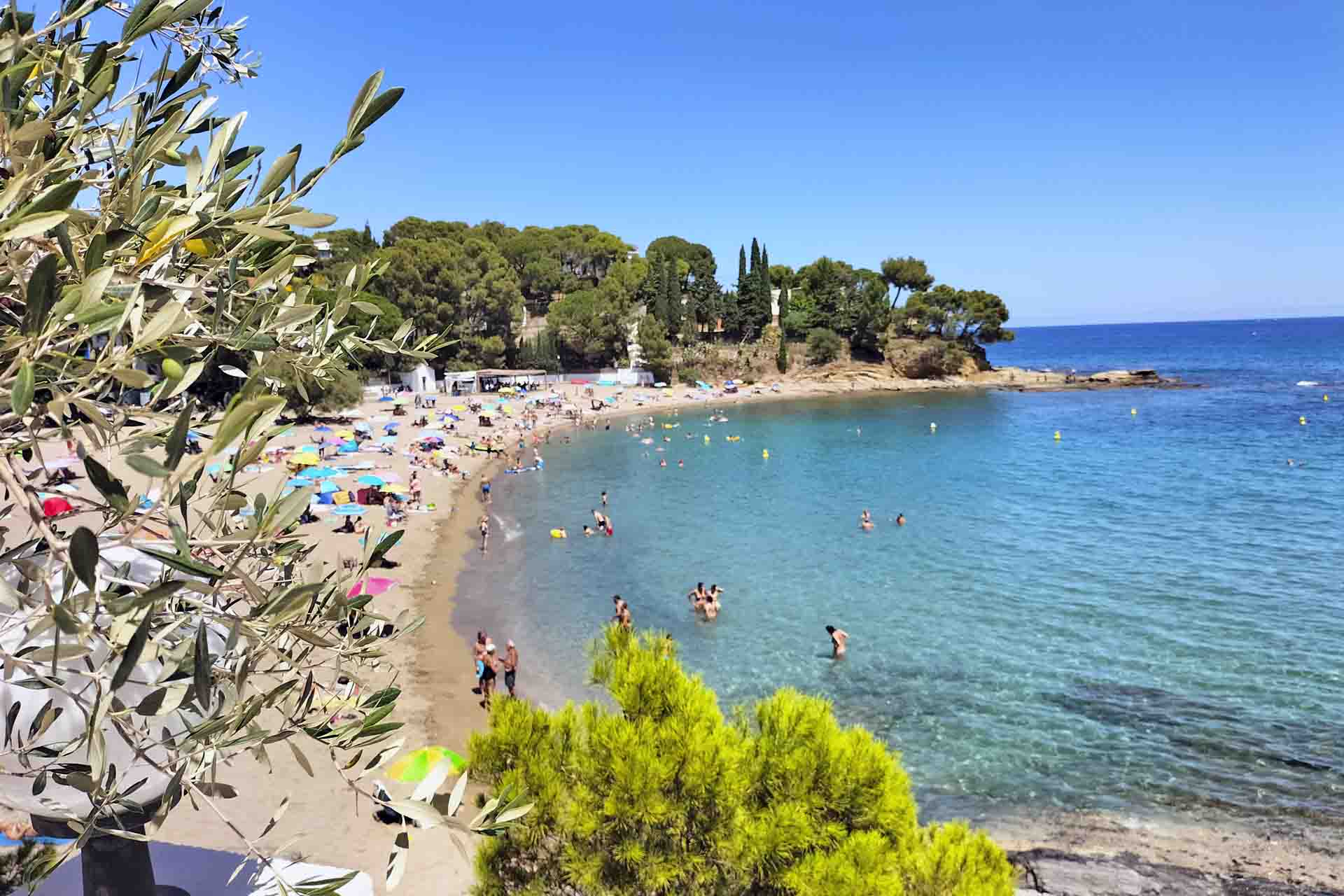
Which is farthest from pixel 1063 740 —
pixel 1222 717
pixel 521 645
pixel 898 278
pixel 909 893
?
pixel 898 278

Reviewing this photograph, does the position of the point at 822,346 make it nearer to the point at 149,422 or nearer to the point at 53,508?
the point at 53,508

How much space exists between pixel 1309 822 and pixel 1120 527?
1647 centimetres

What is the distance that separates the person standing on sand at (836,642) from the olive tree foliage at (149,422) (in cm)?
1436

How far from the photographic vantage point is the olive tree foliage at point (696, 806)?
15.3 feet

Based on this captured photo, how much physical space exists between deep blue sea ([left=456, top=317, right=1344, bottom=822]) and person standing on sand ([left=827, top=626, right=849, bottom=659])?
0.28 meters

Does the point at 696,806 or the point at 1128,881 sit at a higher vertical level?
the point at 696,806

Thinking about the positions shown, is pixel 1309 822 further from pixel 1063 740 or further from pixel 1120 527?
pixel 1120 527

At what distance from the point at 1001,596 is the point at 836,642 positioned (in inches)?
225

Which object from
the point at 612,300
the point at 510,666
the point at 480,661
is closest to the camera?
the point at 480,661

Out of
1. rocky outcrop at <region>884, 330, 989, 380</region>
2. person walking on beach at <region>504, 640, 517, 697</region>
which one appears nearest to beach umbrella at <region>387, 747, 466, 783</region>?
person walking on beach at <region>504, 640, 517, 697</region>

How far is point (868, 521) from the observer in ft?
83.7

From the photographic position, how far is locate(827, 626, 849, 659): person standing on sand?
51.2ft

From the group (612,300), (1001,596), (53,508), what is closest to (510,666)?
(53,508)

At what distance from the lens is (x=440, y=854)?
8.84 meters
